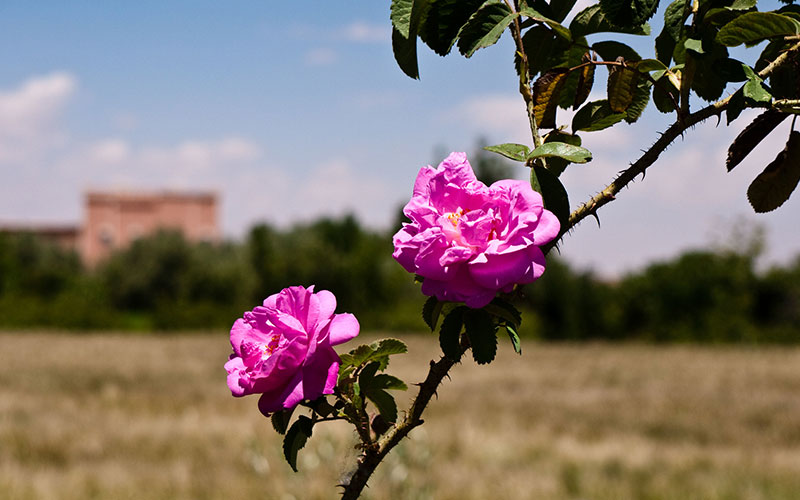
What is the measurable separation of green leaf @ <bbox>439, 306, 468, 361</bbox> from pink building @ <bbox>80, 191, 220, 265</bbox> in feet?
175

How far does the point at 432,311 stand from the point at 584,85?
1.45 ft

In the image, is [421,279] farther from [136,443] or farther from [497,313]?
[136,443]

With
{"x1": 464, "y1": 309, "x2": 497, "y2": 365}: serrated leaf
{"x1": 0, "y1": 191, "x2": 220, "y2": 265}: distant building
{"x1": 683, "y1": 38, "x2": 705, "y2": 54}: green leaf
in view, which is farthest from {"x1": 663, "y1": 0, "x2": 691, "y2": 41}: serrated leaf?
{"x1": 0, "y1": 191, "x2": 220, "y2": 265}: distant building

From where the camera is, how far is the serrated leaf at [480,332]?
79 cm

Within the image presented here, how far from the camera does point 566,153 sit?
0.82 meters

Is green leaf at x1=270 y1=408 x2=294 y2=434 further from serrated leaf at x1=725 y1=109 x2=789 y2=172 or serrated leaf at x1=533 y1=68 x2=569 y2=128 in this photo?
serrated leaf at x1=725 y1=109 x2=789 y2=172

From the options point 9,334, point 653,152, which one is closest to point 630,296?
point 9,334

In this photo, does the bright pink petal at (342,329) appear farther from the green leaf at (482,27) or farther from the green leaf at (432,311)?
the green leaf at (482,27)

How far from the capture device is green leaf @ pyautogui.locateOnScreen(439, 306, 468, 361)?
2.61ft

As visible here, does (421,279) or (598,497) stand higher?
(421,279)

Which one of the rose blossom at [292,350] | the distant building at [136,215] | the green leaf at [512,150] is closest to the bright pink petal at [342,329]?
the rose blossom at [292,350]

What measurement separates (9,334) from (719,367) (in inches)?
818

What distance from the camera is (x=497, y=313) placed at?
0.78m

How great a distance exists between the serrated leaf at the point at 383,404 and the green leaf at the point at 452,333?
0.48 feet
